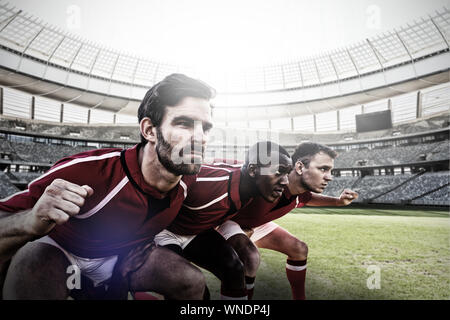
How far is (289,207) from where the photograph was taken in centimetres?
328

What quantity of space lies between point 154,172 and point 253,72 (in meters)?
27.9

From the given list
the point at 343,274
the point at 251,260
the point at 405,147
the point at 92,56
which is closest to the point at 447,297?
the point at 343,274

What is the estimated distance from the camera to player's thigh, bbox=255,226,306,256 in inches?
124

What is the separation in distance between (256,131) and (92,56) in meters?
20.1

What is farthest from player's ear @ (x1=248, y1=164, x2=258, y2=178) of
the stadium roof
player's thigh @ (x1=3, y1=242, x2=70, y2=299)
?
the stadium roof

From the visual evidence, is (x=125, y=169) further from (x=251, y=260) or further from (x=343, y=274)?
(x=343, y=274)

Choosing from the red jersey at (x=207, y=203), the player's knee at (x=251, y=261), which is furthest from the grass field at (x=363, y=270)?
the red jersey at (x=207, y=203)

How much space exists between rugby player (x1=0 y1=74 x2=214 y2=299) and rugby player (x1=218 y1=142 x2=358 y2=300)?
3.49ft

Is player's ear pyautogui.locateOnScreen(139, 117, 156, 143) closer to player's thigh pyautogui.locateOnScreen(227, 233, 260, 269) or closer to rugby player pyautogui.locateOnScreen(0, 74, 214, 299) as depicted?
rugby player pyautogui.locateOnScreen(0, 74, 214, 299)

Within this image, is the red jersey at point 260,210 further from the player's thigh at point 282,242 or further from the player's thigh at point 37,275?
the player's thigh at point 37,275

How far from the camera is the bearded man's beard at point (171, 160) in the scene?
171 cm

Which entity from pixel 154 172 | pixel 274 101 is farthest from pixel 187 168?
pixel 274 101

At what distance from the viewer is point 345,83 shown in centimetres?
2572

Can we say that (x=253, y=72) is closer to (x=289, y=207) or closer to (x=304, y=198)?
(x=304, y=198)
